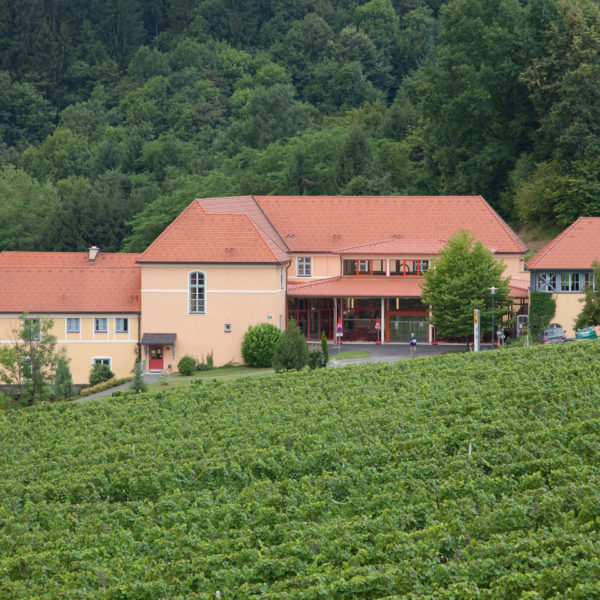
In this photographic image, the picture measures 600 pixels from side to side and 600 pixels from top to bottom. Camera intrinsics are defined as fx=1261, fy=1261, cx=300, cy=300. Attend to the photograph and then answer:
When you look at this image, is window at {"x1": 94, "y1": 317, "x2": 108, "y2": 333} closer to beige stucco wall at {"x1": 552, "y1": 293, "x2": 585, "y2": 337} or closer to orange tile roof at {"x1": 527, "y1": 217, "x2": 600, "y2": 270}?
orange tile roof at {"x1": 527, "y1": 217, "x2": 600, "y2": 270}

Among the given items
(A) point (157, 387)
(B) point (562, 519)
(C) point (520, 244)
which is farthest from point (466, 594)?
(C) point (520, 244)

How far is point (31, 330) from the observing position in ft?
187

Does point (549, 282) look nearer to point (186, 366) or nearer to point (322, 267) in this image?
point (322, 267)

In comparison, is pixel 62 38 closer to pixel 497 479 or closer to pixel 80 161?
pixel 80 161

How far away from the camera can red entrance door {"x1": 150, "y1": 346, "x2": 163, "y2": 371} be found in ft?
207

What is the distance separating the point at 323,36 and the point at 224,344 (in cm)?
8781

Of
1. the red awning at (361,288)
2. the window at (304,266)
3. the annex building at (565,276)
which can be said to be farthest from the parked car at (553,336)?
the window at (304,266)

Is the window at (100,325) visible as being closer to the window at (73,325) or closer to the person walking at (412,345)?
the window at (73,325)

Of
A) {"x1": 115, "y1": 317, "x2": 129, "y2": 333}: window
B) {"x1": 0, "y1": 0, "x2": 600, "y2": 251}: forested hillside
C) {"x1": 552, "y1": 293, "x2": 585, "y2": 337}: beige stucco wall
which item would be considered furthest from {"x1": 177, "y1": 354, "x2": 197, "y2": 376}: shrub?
{"x1": 0, "y1": 0, "x2": 600, "y2": 251}: forested hillside

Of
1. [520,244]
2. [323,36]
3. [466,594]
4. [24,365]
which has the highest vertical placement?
[323,36]

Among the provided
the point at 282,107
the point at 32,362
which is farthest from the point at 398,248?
the point at 282,107

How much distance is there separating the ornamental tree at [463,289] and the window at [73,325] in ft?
57.7

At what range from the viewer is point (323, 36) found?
145375 millimetres

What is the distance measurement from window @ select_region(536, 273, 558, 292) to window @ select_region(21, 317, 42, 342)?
24.3 meters
